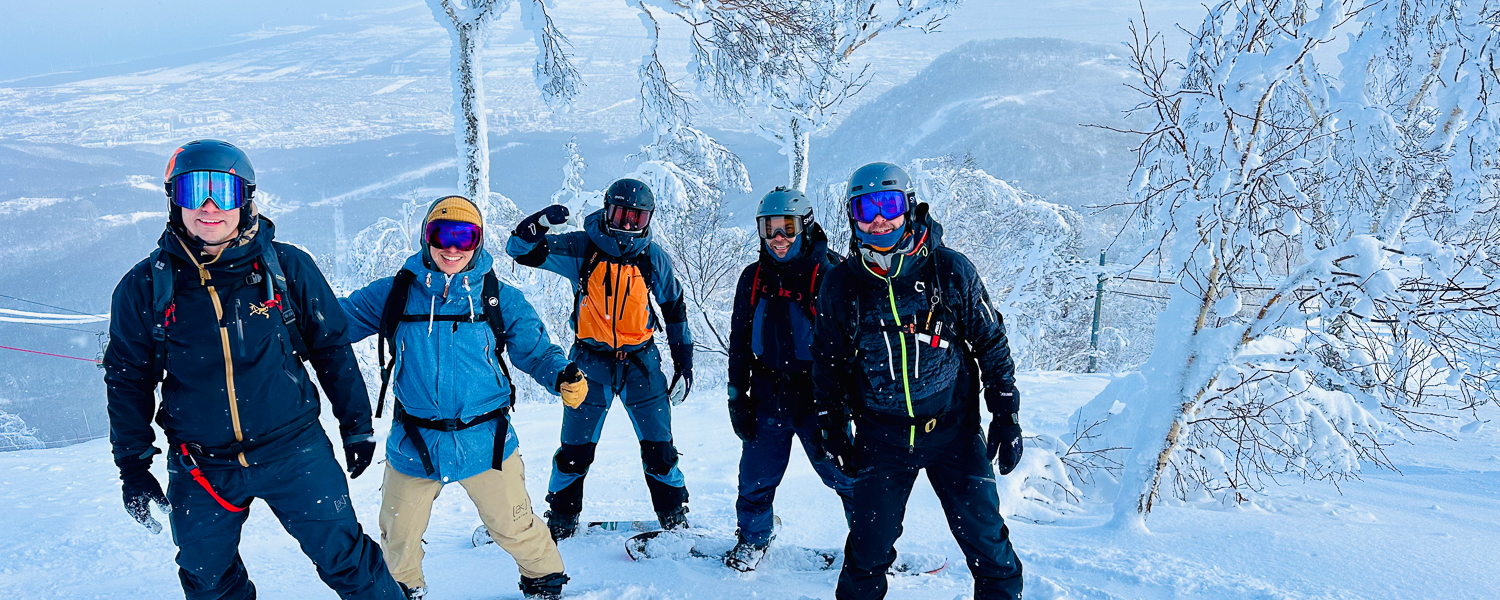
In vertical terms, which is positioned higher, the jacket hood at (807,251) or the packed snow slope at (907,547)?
the jacket hood at (807,251)

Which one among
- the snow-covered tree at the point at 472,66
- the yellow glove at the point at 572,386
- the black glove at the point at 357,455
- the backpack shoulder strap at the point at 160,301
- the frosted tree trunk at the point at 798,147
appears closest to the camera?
the backpack shoulder strap at the point at 160,301

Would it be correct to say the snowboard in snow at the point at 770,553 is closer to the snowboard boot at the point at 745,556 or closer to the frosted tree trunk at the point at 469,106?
the snowboard boot at the point at 745,556

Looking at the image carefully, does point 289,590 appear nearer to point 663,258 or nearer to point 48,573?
point 48,573

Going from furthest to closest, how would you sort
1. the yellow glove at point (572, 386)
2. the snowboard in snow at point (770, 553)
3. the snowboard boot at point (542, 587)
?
the snowboard in snow at point (770, 553) → the snowboard boot at point (542, 587) → the yellow glove at point (572, 386)

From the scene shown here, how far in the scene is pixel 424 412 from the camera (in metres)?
3.00

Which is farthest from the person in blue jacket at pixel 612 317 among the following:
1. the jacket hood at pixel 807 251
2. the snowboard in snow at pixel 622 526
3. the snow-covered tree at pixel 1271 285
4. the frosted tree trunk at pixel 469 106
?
the frosted tree trunk at pixel 469 106

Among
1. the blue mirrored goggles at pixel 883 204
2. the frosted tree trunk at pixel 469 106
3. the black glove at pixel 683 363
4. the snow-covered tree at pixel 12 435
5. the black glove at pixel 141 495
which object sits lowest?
the snow-covered tree at pixel 12 435

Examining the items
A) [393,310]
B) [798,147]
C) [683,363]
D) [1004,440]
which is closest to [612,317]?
[683,363]

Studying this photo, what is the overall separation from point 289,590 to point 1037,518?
4.44m

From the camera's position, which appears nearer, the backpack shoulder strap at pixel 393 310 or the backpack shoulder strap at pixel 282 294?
the backpack shoulder strap at pixel 282 294

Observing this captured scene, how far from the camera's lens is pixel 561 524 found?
414cm

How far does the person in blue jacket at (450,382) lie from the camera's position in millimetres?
2959

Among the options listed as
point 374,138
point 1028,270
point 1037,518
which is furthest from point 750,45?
point 374,138

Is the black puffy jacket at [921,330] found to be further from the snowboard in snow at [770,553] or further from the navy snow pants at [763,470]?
the snowboard in snow at [770,553]
